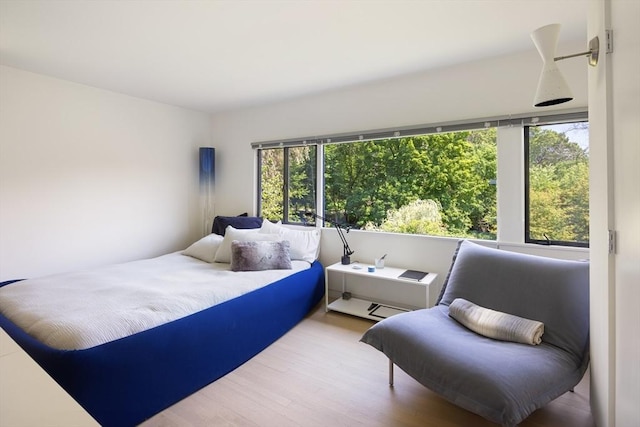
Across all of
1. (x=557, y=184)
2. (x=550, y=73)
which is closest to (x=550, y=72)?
(x=550, y=73)

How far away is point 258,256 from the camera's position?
3.01 meters

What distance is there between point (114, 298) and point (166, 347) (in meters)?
0.58

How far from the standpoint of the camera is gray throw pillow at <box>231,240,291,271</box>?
295 cm

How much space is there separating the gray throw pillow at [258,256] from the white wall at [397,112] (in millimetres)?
717

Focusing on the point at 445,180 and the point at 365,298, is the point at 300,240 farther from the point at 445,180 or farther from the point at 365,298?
the point at 445,180

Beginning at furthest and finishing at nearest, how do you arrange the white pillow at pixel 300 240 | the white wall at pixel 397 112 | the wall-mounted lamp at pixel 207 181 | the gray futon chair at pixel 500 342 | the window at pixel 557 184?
1. the wall-mounted lamp at pixel 207 181
2. the white pillow at pixel 300 240
3. the white wall at pixel 397 112
4. the window at pixel 557 184
5. the gray futon chair at pixel 500 342

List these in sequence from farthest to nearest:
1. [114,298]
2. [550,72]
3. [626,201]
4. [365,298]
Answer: [365,298] → [114,298] → [550,72] → [626,201]

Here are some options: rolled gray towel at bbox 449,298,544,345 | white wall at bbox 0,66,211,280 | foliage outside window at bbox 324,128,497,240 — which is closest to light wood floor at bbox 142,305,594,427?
rolled gray towel at bbox 449,298,544,345

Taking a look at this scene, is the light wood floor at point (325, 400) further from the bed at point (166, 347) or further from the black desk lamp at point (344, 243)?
the black desk lamp at point (344, 243)

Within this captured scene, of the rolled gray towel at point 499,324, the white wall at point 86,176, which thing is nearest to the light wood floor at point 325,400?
the rolled gray towel at point 499,324

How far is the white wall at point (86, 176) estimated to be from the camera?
2895 mm

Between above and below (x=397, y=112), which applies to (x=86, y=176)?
below

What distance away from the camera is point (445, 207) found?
3176 millimetres

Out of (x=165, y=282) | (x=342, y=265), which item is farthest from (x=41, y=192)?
(x=342, y=265)
